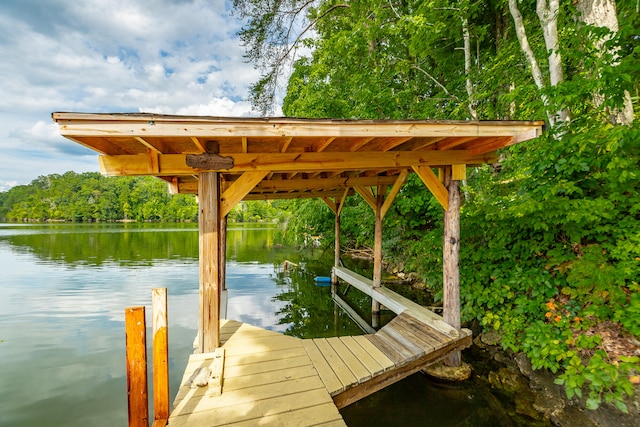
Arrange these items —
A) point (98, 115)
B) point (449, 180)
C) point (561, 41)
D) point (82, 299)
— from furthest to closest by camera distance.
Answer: point (82, 299), point (561, 41), point (449, 180), point (98, 115)

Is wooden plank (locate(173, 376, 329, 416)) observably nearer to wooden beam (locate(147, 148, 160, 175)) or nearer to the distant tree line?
wooden beam (locate(147, 148, 160, 175))

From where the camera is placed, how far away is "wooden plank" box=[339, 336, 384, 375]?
316 cm

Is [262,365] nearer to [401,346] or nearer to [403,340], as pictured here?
[401,346]

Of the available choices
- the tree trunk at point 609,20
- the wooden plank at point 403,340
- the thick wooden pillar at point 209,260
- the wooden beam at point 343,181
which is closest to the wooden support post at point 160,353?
the thick wooden pillar at point 209,260

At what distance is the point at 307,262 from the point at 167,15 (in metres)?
12.0

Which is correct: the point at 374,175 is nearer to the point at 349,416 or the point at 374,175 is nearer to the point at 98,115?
the point at 349,416

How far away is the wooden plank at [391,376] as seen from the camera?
2820 millimetres

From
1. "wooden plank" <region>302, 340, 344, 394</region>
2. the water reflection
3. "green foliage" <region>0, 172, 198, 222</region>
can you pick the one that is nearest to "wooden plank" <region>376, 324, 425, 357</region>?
"wooden plank" <region>302, 340, 344, 394</region>

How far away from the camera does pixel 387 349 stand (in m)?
3.69

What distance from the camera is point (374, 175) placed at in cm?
611

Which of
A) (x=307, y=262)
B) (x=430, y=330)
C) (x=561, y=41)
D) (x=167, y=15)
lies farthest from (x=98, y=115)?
(x=307, y=262)

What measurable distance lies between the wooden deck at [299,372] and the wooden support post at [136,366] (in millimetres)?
251

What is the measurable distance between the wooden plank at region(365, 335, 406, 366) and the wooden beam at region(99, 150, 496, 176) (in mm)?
2444

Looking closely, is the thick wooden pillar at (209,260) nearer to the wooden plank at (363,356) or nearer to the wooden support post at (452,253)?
the wooden plank at (363,356)
